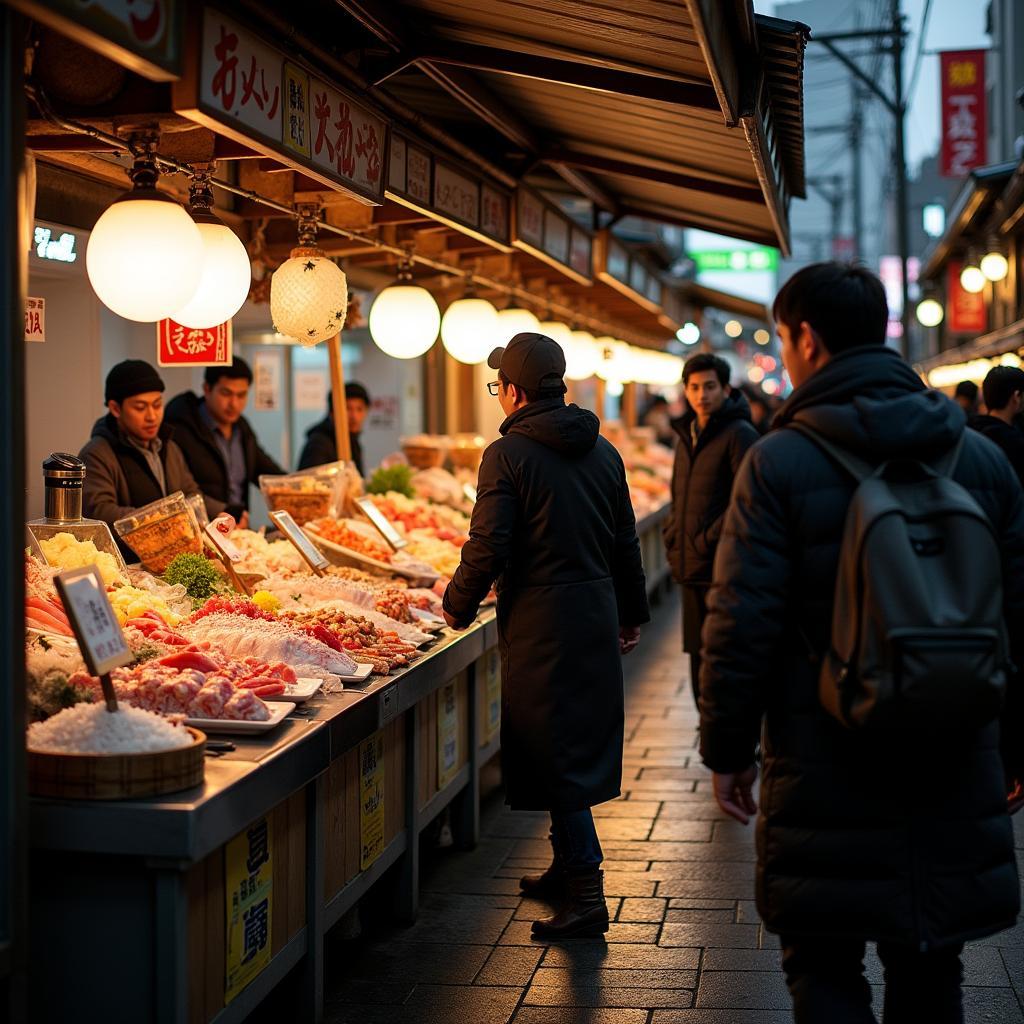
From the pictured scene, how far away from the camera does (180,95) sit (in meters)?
3.81

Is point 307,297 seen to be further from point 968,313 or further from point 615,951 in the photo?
point 968,313

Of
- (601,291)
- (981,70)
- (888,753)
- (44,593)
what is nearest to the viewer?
(888,753)

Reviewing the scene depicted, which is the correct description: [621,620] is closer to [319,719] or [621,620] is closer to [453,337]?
[319,719]

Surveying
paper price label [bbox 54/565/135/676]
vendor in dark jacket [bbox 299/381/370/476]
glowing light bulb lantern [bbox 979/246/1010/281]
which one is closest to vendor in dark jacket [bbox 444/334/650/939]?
paper price label [bbox 54/565/135/676]

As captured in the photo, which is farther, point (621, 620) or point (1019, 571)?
point (621, 620)

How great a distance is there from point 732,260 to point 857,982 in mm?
46590

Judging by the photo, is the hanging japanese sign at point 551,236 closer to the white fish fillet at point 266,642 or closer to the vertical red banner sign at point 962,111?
the white fish fillet at point 266,642

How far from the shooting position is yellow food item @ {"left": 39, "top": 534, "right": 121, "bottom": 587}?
521 cm

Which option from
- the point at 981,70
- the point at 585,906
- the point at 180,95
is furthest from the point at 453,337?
the point at 981,70

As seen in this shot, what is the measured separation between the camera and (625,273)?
46.2 feet

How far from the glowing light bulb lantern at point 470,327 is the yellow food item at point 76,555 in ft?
12.5

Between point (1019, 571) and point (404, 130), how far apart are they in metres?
4.03

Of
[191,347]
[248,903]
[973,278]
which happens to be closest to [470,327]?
[191,347]

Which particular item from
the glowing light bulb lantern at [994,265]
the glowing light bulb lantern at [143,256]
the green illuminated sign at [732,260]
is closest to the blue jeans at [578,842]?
the glowing light bulb lantern at [143,256]
